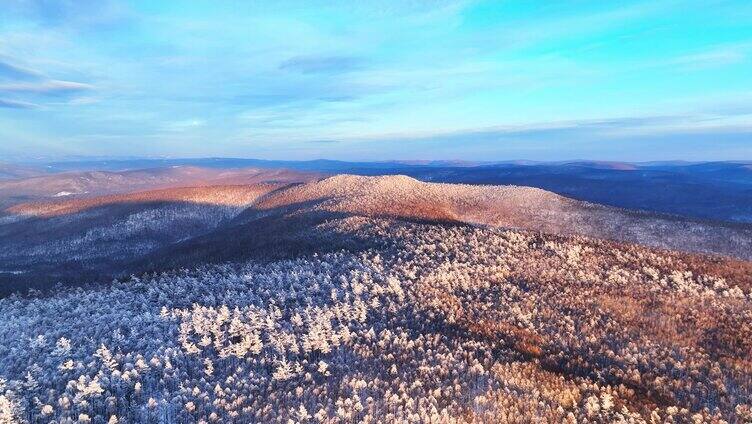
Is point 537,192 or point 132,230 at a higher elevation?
point 537,192

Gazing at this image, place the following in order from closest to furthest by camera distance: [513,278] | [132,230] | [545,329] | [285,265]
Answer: [545,329] → [513,278] → [285,265] → [132,230]

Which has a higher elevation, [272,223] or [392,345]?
[392,345]

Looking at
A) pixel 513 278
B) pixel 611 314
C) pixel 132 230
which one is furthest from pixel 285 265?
pixel 132 230

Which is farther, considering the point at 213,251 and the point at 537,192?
the point at 537,192

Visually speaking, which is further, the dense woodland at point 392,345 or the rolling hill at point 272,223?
the rolling hill at point 272,223

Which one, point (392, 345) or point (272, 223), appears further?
point (272, 223)

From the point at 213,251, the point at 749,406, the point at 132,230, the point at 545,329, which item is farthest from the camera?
the point at 132,230

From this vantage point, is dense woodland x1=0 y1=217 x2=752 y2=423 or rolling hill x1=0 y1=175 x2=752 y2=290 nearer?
dense woodland x1=0 y1=217 x2=752 y2=423

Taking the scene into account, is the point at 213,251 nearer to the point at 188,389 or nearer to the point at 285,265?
the point at 285,265
